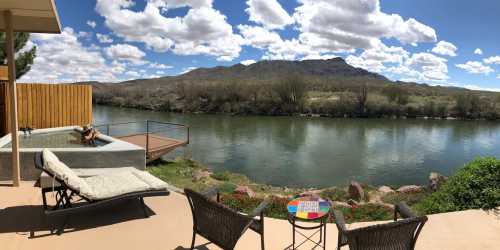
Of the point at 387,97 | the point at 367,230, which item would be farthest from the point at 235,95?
the point at 367,230

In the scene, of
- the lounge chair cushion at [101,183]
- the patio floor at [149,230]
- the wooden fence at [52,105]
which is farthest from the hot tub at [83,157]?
the wooden fence at [52,105]

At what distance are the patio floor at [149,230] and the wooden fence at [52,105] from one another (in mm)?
6519

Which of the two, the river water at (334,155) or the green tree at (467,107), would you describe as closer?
the river water at (334,155)

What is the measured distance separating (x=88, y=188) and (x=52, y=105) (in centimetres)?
810

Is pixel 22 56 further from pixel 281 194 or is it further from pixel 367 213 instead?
pixel 367 213

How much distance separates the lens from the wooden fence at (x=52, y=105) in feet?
35.1

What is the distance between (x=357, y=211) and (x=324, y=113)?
4630cm

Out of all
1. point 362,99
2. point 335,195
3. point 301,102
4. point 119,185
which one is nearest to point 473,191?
point 335,195

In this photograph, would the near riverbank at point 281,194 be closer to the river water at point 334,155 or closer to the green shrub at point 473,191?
the green shrub at point 473,191

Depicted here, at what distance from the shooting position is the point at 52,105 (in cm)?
1125

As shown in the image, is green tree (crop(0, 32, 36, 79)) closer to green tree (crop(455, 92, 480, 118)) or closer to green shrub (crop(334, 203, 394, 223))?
green shrub (crop(334, 203, 394, 223))

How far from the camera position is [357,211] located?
6109 millimetres

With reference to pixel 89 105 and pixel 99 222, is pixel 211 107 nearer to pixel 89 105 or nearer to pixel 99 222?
pixel 89 105

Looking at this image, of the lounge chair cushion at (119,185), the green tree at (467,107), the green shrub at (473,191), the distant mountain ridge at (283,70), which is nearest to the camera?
the lounge chair cushion at (119,185)
